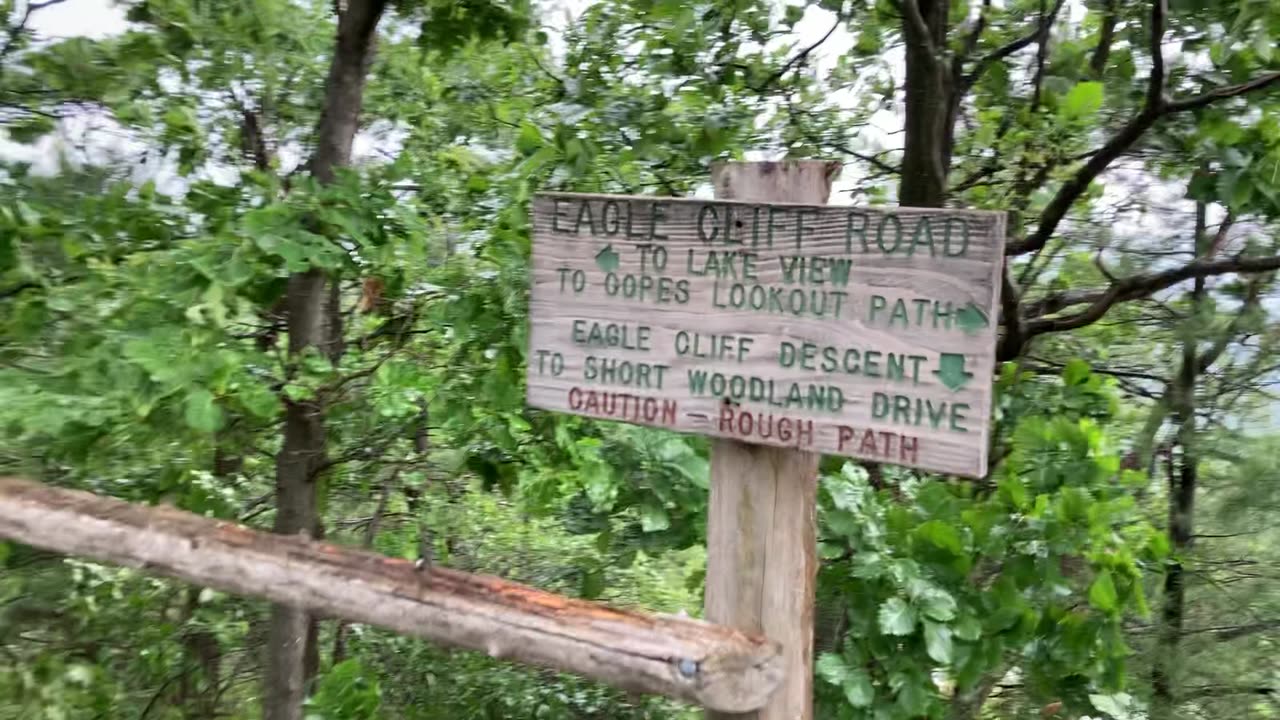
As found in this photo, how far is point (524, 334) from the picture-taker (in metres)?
2.29

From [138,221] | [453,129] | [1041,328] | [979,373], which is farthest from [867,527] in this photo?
[453,129]

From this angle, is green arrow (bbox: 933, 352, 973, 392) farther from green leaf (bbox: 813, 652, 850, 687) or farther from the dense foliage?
green leaf (bbox: 813, 652, 850, 687)


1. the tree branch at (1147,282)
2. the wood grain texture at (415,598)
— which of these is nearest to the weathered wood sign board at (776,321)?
the wood grain texture at (415,598)

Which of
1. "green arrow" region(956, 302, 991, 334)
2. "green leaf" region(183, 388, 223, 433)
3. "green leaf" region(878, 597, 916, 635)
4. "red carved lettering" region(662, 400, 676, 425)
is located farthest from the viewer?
"green leaf" region(183, 388, 223, 433)

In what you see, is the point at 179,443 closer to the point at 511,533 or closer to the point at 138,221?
the point at 138,221

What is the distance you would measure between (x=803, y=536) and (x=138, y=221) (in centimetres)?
199

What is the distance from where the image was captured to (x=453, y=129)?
409 cm

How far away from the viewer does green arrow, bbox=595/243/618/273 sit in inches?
62.6

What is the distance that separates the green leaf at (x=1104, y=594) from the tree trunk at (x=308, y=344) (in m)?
2.17

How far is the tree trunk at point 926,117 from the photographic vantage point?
2.88 meters

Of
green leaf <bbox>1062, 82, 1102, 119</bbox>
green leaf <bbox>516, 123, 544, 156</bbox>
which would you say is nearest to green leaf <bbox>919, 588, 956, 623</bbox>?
green leaf <bbox>1062, 82, 1102, 119</bbox>

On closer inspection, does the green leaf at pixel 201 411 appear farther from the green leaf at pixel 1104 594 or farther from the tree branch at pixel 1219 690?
the tree branch at pixel 1219 690

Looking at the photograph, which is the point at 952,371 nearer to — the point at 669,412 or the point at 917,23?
the point at 669,412

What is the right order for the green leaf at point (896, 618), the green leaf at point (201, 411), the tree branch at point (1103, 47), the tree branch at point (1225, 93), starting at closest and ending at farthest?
the green leaf at point (896, 618) → the green leaf at point (201, 411) → the tree branch at point (1225, 93) → the tree branch at point (1103, 47)
